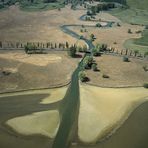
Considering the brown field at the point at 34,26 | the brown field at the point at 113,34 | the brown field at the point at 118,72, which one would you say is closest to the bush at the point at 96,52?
the brown field at the point at 118,72

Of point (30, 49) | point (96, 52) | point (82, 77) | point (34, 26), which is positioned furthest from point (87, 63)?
point (34, 26)

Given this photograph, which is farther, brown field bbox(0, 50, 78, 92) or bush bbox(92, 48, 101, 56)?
bush bbox(92, 48, 101, 56)

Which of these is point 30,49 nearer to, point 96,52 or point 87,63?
point 96,52

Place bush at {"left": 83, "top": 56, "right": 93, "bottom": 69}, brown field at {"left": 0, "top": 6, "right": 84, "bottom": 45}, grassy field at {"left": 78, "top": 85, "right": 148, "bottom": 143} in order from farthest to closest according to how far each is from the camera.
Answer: brown field at {"left": 0, "top": 6, "right": 84, "bottom": 45} < bush at {"left": 83, "top": 56, "right": 93, "bottom": 69} < grassy field at {"left": 78, "top": 85, "right": 148, "bottom": 143}

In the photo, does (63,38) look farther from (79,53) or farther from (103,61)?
(103,61)

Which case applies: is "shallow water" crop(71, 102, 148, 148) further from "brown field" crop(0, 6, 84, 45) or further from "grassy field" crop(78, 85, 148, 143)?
"brown field" crop(0, 6, 84, 45)

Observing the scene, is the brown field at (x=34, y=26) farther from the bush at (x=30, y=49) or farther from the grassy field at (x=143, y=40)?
the grassy field at (x=143, y=40)

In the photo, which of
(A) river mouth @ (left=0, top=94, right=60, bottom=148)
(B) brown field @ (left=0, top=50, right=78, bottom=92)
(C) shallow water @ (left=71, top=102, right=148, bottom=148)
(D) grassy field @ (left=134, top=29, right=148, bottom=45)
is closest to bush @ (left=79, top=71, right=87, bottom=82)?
(B) brown field @ (left=0, top=50, right=78, bottom=92)
